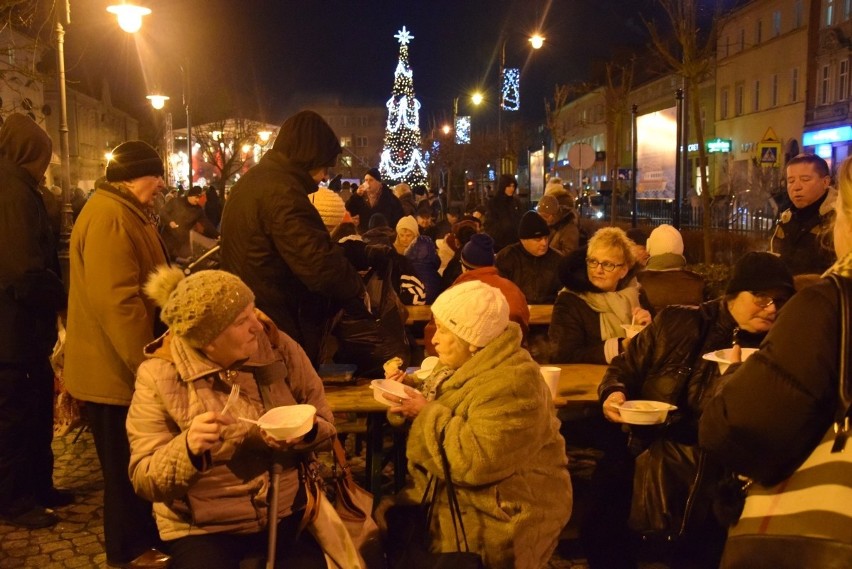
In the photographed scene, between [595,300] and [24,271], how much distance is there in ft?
11.3

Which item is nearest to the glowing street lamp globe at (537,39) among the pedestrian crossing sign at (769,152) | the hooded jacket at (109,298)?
the pedestrian crossing sign at (769,152)

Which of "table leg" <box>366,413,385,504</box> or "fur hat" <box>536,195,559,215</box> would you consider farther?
"fur hat" <box>536,195,559,215</box>

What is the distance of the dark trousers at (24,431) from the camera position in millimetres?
5262

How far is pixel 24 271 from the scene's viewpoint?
5.04 meters

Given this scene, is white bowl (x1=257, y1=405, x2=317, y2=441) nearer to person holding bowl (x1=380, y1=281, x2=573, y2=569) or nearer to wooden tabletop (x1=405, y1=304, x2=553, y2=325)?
person holding bowl (x1=380, y1=281, x2=573, y2=569)

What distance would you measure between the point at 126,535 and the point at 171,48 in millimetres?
28043

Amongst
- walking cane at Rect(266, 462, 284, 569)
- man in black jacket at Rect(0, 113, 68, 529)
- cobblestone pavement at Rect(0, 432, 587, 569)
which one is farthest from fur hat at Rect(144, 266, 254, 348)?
cobblestone pavement at Rect(0, 432, 587, 569)

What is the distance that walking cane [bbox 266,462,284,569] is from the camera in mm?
3227

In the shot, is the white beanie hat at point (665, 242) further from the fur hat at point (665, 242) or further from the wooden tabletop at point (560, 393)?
the wooden tabletop at point (560, 393)

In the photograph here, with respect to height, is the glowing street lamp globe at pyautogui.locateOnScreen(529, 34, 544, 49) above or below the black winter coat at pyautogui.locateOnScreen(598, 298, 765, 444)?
above

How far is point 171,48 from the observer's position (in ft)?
98.0

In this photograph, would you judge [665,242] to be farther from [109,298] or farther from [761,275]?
[109,298]

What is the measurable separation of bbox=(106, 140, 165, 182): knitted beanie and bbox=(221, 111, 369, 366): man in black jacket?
1.47 feet

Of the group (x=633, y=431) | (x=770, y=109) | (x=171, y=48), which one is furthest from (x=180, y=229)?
(x=770, y=109)
